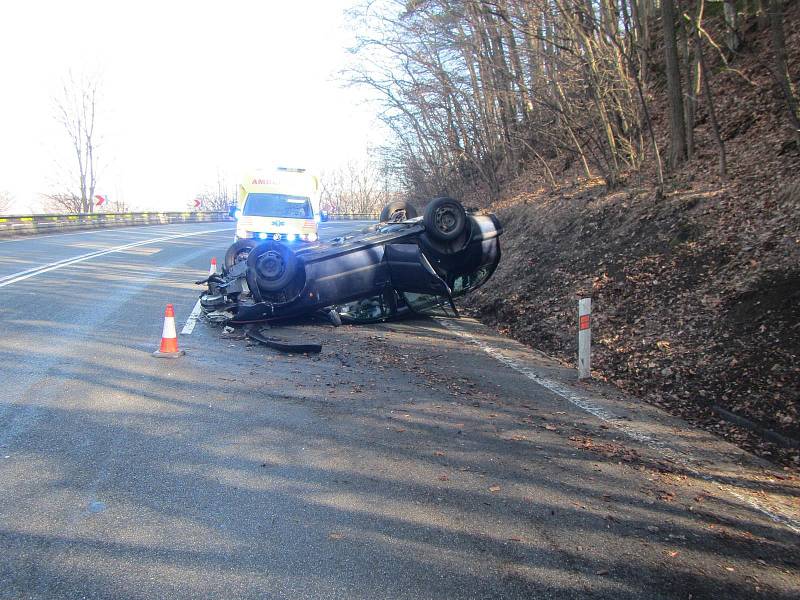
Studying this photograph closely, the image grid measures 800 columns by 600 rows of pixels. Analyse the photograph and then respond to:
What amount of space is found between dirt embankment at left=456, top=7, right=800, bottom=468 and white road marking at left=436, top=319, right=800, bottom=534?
0.70 metres

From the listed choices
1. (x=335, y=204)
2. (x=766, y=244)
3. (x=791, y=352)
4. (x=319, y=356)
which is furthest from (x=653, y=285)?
(x=335, y=204)

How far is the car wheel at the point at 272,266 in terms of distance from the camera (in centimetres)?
948

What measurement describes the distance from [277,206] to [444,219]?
7.12 m

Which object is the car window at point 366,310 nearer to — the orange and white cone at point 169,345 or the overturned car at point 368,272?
the overturned car at point 368,272

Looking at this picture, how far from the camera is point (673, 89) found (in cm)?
1216

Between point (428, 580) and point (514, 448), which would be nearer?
point (428, 580)

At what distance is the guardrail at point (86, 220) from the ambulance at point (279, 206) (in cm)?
615

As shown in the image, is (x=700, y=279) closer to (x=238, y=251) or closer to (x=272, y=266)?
(x=272, y=266)

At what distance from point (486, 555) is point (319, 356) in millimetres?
4957

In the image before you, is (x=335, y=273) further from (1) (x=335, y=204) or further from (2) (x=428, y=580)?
(1) (x=335, y=204)

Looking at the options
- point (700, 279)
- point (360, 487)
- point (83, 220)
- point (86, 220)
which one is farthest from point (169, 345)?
point (86, 220)

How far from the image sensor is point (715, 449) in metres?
5.15

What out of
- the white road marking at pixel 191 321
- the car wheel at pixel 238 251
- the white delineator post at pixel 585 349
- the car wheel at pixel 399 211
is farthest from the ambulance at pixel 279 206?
the white delineator post at pixel 585 349

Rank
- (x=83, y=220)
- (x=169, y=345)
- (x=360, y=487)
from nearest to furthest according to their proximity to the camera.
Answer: (x=360, y=487)
(x=169, y=345)
(x=83, y=220)
